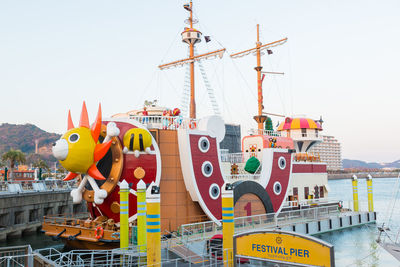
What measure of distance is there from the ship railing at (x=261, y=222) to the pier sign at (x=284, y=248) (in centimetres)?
614

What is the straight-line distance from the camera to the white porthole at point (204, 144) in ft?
61.9

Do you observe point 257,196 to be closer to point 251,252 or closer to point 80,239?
point 80,239

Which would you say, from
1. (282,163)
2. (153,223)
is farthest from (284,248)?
(282,163)

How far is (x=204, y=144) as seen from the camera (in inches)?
749

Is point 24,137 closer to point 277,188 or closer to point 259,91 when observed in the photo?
point 259,91

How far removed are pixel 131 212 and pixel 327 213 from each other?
15422 mm

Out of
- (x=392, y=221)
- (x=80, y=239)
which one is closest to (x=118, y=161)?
(x=80, y=239)

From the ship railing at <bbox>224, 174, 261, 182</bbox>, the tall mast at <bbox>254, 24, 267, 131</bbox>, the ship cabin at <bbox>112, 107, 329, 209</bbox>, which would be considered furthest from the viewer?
the tall mast at <bbox>254, 24, 267, 131</bbox>

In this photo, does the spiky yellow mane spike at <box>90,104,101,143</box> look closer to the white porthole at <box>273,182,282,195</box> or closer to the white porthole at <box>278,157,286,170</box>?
the white porthole at <box>273,182,282,195</box>

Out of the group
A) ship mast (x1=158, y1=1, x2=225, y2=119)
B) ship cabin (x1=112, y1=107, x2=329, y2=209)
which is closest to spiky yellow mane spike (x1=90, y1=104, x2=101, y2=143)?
ship cabin (x1=112, y1=107, x2=329, y2=209)

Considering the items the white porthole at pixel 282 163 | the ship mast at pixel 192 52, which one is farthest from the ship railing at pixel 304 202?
the ship mast at pixel 192 52

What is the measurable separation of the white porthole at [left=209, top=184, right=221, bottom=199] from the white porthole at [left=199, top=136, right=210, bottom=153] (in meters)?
1.85

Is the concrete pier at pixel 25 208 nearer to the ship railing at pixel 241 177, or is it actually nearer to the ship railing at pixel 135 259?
the ship railing at pixel 135 259

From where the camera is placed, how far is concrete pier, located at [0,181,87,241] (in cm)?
2552
